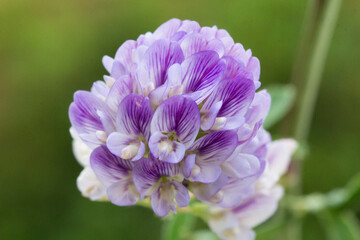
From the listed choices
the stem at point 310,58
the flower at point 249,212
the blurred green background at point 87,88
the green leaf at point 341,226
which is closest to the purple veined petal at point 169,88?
the flower at point 249,212

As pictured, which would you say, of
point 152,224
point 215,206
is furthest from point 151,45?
point 152,224

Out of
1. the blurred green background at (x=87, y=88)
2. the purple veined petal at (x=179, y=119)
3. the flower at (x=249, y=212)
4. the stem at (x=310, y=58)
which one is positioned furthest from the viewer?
the blurred green background at (x=87, y=88)

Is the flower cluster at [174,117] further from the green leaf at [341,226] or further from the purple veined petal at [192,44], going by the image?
the green leaf at [341,226]

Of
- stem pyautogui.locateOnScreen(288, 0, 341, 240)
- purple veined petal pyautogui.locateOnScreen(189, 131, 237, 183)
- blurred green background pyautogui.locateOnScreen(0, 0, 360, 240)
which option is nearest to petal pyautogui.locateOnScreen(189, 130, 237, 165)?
purple veined petal pyautogui.locateOnScreen(189, 131, 237, 183)

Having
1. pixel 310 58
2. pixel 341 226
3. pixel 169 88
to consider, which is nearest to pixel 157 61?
pixel 169 88

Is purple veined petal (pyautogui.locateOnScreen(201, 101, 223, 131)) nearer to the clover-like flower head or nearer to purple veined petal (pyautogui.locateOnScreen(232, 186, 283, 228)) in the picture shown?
the clover-like flower head

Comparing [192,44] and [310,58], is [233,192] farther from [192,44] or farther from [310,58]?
[310,58]

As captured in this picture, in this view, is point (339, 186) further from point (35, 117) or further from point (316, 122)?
point (35, 117)
